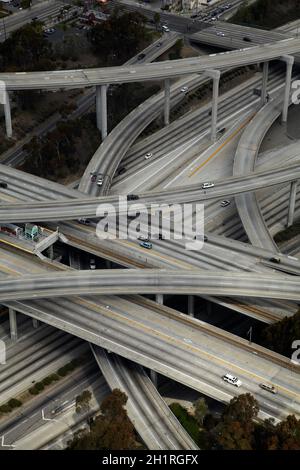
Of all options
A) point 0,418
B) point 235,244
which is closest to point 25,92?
point 235,244

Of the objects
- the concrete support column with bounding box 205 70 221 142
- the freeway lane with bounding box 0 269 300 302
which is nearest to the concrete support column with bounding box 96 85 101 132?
the concrete support column with bounding box 205 70 221 142

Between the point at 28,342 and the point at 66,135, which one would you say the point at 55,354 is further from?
Answer: the point at 66,135

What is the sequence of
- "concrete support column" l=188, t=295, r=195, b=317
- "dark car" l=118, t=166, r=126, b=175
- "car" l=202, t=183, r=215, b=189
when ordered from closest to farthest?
1. "concrete support column" l=188, t=295, r=195, b=317
2. "car" l=202, t=183, r=215, b=189
3. "dark car" l=118, t=166, r=126, b=175

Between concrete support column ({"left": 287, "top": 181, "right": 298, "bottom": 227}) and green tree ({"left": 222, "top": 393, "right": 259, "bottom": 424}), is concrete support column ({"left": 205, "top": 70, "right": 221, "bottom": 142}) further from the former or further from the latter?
green tree ({"left": 222, "top": 393, "right": 259, "bottom": 424})

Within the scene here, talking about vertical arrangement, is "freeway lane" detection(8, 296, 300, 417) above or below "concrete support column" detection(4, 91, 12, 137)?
below

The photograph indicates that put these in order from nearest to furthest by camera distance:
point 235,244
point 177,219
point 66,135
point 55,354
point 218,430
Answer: point 218,430, point 55,354, point 235,244, point 177,219, point 66,135
